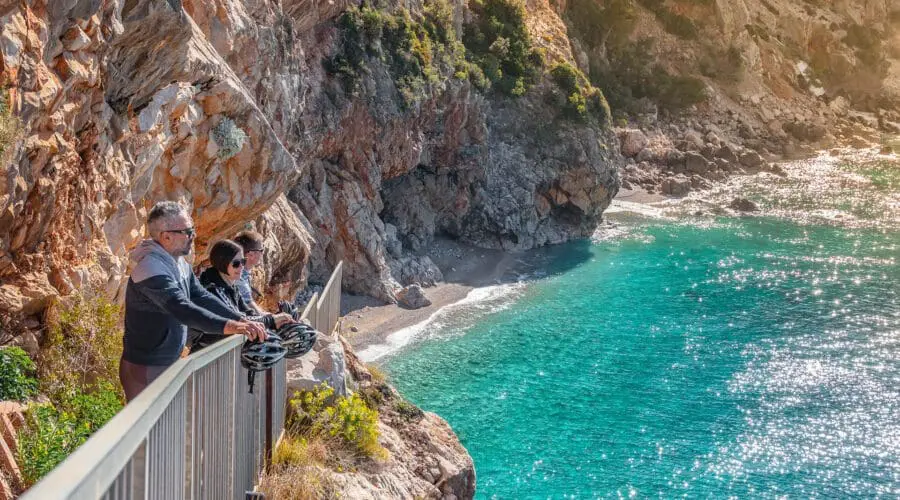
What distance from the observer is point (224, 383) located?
6.12 m

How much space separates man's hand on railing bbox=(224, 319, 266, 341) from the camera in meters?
6.18

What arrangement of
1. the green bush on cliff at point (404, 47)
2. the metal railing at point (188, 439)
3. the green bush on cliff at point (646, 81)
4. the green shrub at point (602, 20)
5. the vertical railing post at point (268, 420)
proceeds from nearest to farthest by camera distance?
1. the metal railing at point (188, 439)
2. the vertical railing post at point (268, 420)
3. the green bush on cliff at point (404, 47)
4. the green shrub at point (602, 20)
5. the green bush on cliff at point (646, 81)

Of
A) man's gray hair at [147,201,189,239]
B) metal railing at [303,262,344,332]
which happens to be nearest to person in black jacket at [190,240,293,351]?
man's gray hair at [147,201,189,239]

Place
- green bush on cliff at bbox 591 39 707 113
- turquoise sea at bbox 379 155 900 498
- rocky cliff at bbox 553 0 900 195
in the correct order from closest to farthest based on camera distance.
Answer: turquoise sea at bbox 379 155 900 498, rocky cliff at bbox 553 0 900 195, green bush on cliff at bbox 591 39 707 113

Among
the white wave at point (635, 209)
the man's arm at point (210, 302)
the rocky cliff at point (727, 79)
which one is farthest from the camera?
the rocky cliff at point (727, 79)

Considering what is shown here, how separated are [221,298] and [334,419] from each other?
3.13 meters

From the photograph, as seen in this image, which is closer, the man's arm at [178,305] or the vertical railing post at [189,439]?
the vertical railing post at [189,439]

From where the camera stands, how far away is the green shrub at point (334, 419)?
31.1 ft

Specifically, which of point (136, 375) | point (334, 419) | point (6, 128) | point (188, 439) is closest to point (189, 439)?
point (188, 439)

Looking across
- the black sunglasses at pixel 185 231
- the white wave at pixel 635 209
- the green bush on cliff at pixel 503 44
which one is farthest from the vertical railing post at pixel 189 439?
the white wave at pixel 635 209

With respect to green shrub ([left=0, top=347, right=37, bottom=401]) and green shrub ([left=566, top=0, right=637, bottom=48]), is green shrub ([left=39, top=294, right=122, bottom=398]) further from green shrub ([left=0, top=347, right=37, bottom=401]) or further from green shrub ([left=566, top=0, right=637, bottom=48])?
green shrub ([left=566, top=0, right=637, bottom=48])

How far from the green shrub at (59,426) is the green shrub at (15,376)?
0.24 metres

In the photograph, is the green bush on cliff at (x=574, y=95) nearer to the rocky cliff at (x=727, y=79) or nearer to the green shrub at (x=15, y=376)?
the rocky cliff at (x=727, y=79)

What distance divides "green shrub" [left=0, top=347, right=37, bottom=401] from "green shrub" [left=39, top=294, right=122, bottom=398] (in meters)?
0.48
